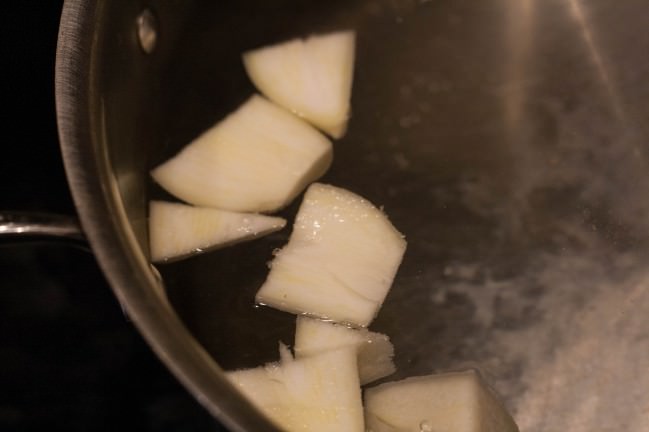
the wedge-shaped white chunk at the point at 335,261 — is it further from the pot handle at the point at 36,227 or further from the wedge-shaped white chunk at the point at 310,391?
the pot handle at the point at 36,227

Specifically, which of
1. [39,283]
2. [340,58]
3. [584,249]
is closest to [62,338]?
[39,283]

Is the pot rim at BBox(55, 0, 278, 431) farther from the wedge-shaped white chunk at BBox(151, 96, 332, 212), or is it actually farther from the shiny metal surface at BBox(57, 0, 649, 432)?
the wedge-shaped white chunk at BBox(151, 96, 332, 212)

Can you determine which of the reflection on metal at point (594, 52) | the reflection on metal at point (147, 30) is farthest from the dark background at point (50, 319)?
the reflection on metal at point (594, 52)

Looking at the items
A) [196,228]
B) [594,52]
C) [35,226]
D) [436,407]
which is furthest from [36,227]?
[594,52]

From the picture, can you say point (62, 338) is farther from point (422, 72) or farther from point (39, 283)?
point (422, 72)

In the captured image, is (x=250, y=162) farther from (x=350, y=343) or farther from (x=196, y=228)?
(x=350, y=343)

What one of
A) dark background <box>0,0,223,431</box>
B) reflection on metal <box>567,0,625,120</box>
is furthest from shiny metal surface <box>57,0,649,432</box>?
dark background <box>0,0,223,431</box>
